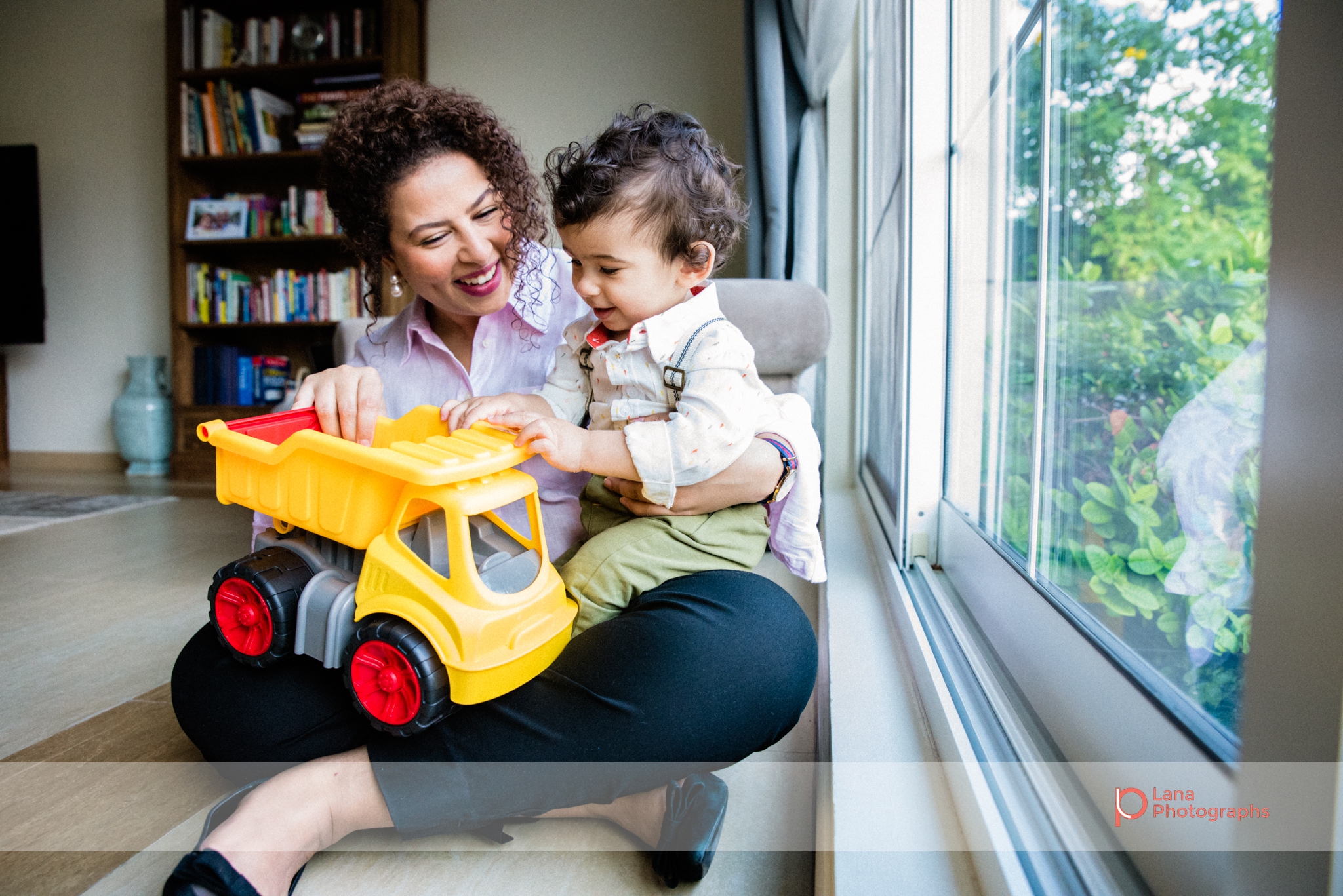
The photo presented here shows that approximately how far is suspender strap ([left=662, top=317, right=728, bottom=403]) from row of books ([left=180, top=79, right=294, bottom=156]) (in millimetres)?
3638

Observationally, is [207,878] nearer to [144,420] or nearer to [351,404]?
[351,404]

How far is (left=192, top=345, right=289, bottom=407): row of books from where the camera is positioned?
3.84 metres

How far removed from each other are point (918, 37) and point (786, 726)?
1.11m

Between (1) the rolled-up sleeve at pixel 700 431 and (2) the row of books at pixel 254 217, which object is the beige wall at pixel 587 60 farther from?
(1) the rolled-up sleeve at pixel 700 431

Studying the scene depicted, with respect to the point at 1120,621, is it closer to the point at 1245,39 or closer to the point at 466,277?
the point at 1245,39

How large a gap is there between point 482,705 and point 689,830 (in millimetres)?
225

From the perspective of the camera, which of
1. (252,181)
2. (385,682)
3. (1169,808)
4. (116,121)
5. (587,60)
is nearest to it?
(1169,808)

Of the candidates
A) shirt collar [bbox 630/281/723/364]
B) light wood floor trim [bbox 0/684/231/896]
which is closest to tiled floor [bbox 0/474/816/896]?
light wood floor trim [bbox 0/684/231/896]

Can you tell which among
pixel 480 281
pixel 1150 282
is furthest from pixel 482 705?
pixel 1150 282

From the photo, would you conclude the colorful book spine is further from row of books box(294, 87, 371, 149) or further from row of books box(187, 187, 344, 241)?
row of books box(294, 87, 371, 149)

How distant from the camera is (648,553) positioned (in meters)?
0.85

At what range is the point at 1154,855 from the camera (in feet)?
1.47

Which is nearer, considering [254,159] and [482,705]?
[482,705]

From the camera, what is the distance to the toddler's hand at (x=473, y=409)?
82 cm
